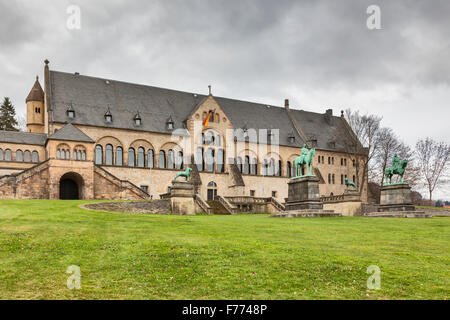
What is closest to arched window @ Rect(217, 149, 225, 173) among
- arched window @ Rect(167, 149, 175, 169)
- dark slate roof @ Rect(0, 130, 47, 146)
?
arched window @ Rect(167, 149, 175, 169)

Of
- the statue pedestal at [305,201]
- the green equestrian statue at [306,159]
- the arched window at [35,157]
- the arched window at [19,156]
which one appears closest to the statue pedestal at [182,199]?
the statue pedestal at [305,201]

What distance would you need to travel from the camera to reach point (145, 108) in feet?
196

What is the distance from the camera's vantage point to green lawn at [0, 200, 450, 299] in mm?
9680

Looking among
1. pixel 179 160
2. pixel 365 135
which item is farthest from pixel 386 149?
pixel 179 160

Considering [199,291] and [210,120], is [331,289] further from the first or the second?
[210,120]

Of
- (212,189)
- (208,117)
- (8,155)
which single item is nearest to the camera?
(8,155)

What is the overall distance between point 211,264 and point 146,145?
149 ft

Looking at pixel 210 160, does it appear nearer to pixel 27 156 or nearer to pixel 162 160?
pixel 162 160

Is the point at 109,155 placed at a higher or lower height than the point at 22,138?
lower

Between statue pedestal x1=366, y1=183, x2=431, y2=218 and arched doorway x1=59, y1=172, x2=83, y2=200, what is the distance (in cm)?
3123

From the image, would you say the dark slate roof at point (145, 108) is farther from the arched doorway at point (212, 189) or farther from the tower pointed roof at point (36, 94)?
the arched doorway at point (212, 189)

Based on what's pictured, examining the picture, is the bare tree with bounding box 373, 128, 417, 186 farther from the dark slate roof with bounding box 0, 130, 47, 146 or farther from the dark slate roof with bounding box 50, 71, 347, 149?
the dark slate roof with bounding box 0, 130, 47, 146

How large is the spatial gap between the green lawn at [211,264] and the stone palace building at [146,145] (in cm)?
2809
